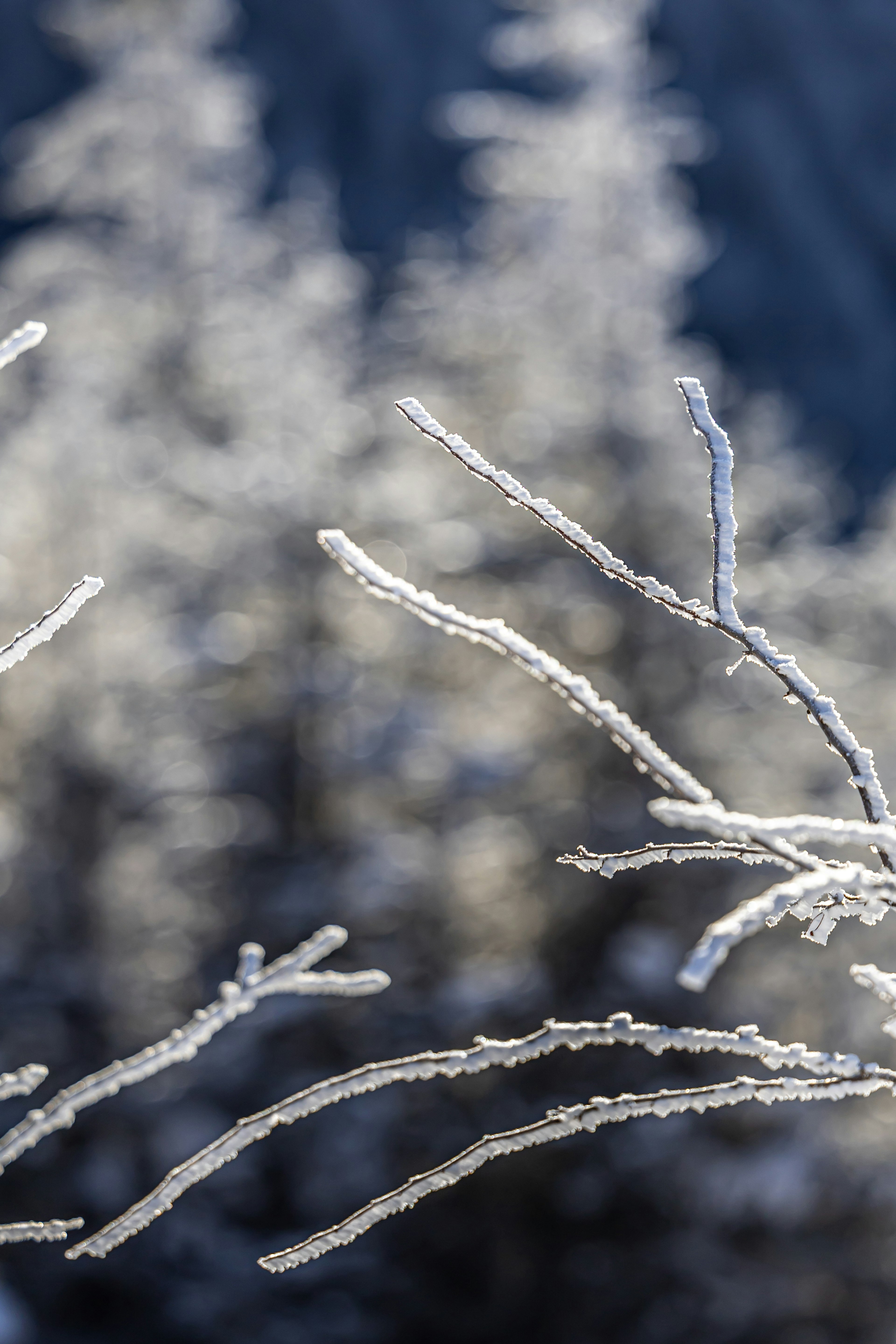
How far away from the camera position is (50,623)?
1.17m

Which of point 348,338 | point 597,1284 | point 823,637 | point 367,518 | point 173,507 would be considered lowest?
point 597,1284

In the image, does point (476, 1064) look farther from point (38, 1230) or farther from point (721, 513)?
point (38, 1230)

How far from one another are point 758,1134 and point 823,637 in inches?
119

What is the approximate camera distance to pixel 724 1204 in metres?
5.68

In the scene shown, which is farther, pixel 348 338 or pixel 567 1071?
pixel 348 338

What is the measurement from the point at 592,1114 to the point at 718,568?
1.93 ft

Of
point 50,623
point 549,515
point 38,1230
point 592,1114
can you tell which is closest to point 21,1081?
point 38,1230

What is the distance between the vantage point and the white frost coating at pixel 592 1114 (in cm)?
112

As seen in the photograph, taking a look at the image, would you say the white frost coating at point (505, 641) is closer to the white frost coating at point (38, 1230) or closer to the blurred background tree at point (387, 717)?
the white frost coating at point (38, 1230)

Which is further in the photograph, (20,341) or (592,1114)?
(20,341)

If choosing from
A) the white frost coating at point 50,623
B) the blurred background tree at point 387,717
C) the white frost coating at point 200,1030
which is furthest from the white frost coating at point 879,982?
the blurred background tree at point 387,717

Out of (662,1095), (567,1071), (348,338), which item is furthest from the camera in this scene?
(348,338)

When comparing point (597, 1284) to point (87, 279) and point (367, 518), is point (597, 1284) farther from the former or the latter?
point (87, 279)

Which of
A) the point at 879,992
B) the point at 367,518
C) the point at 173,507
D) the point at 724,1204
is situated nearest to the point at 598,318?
the point at 367,518
